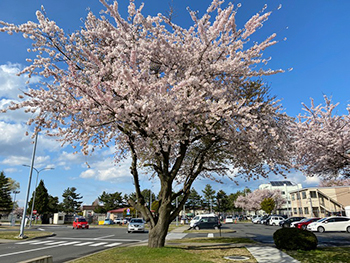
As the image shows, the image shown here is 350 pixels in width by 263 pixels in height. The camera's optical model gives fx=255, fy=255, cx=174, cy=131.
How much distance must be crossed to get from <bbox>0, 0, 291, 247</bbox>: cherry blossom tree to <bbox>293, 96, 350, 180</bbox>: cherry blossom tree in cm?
664

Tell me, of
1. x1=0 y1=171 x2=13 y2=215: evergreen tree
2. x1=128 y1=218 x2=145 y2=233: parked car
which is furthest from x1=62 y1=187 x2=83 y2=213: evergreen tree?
x1=128 y1=218 x2=145 y2=233: parked car

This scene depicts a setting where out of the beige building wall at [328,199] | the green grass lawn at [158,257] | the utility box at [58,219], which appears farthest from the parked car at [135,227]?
the beige building wall at [328,199]

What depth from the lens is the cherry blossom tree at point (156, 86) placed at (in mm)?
8750

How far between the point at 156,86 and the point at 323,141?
528 inches

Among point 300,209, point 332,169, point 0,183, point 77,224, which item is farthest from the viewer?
Answer: point 300,209

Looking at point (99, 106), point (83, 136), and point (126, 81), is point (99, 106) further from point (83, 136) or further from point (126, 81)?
point (83, 136)

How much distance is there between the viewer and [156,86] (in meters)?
Answer: 8.81

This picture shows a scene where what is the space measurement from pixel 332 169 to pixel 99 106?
1762cm

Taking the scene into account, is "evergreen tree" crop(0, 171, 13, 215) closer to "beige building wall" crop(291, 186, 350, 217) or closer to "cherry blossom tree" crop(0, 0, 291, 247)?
"cherry blossom tree" crop(0, 0, 291, 247)

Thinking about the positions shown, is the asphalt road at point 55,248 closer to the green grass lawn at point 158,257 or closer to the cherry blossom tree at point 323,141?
the green grass lawn at point 158,257

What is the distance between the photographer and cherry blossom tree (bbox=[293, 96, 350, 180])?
16766mm

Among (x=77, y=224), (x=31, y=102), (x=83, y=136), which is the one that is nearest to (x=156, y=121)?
(x=83, y=136)

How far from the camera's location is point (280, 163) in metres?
12.7

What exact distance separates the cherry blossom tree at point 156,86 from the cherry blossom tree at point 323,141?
6.64 metres
